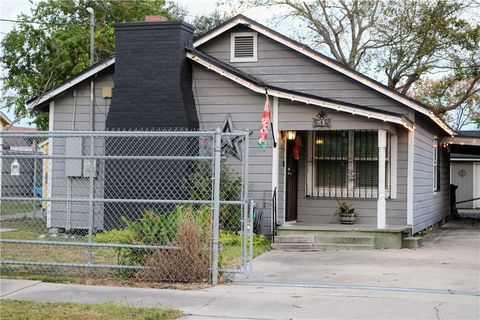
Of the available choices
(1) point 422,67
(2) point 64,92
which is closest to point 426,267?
(2) point 64,92

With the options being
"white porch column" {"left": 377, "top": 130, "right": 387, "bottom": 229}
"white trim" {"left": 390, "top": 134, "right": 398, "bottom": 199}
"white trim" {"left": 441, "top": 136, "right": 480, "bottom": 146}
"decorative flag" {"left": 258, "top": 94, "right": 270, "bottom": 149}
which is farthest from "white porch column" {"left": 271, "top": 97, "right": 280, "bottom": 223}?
"white trim" {"left": 441, "top": 136, "right": 480, "bottom": 146}

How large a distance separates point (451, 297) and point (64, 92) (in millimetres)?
11244

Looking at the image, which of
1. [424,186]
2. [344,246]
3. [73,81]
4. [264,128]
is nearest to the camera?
[344,246]

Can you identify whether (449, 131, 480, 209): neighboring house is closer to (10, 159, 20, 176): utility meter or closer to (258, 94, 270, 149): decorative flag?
(258, 94, 270, 149): decorative flag

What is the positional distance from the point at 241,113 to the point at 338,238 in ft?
12.1

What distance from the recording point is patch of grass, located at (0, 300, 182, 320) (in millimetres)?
7699

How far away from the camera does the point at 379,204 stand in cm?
1500

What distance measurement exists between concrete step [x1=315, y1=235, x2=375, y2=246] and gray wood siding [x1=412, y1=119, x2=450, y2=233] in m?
2.14

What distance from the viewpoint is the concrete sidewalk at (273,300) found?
26.3 feet

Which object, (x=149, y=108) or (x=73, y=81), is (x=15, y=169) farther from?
(x=73, y=81)

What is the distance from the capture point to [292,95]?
15.2 meters

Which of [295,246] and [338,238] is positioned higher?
[338,238]

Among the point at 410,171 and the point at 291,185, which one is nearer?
the point at 410,171

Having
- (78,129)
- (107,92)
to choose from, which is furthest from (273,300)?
(78,129)
